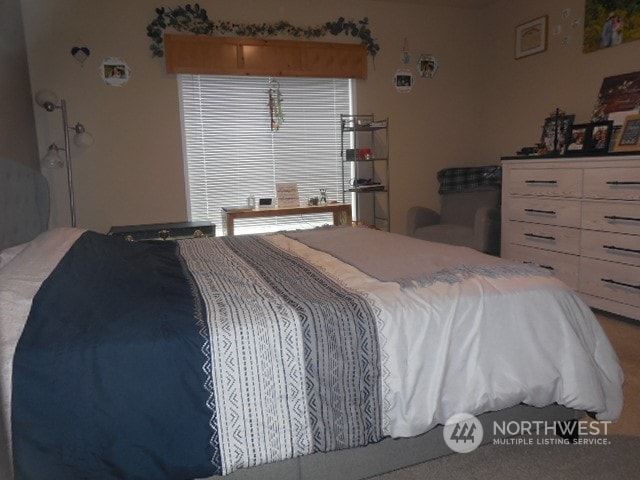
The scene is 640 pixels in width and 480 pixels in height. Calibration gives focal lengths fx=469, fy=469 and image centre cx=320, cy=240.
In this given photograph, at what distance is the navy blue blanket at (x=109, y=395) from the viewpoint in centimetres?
112

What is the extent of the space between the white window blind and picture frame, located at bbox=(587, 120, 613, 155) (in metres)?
2.06

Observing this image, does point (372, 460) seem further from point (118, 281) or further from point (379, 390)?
point (118, 281)

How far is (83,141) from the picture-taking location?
3.37m

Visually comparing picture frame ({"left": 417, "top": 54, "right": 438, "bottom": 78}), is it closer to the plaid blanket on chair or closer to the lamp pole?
the plaid blanket on chair

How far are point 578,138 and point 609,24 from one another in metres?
0.88

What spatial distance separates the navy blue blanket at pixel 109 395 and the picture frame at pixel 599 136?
3.08 meters

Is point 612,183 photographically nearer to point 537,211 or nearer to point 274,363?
point 537,211

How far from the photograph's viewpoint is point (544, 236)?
3.41 meters

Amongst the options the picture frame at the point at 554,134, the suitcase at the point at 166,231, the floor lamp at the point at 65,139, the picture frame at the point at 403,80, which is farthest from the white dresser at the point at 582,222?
the floor lamp at the point at 65,139

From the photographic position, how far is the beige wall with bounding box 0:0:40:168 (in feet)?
8.39

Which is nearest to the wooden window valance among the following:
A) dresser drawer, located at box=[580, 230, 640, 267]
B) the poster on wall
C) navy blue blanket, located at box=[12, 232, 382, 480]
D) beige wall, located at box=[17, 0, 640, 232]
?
beige wall, located at box=[17, 0, 640, 232]

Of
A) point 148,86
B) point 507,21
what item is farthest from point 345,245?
point 507,21

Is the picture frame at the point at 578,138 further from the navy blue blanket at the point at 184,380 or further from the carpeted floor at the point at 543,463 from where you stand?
the navy blue blanket at the point at 184,380

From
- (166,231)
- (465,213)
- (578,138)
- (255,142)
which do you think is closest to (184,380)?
(166,231)
